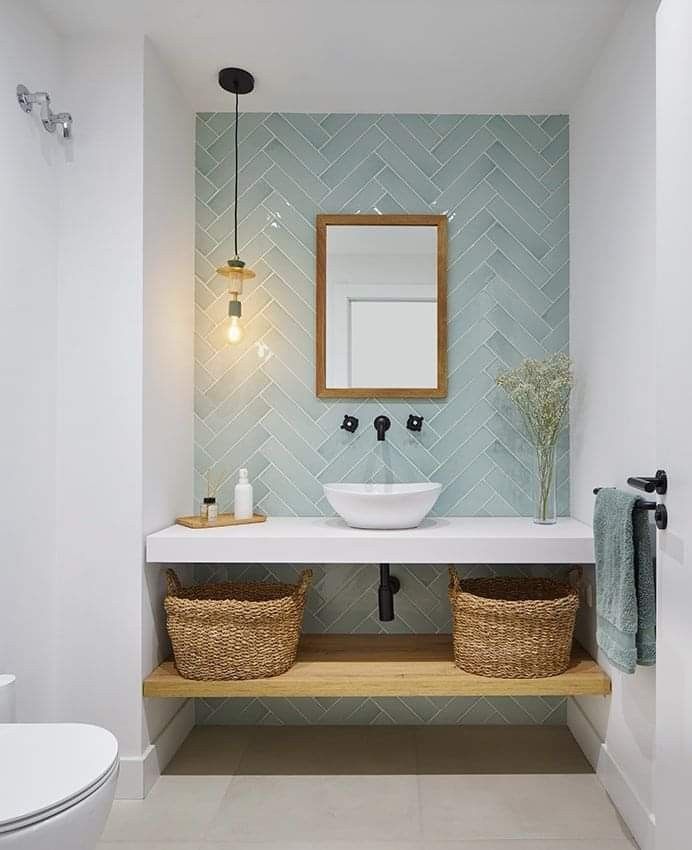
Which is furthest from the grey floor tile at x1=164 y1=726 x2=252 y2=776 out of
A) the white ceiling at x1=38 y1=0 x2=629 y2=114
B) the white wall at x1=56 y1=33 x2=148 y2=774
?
the white ceiling at x1=38 y1=0 x2=629 y2=114

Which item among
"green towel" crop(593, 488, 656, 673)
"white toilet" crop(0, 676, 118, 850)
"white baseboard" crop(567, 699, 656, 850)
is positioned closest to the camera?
"white toilet" crop(0, 676, 118, 850)

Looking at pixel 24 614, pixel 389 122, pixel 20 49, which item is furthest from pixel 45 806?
pixel 389 122

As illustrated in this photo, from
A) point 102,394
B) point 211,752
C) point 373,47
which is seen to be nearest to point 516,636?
point 211,752

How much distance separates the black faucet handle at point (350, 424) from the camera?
2.85 meters

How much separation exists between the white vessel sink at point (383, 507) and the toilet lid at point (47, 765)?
1.09m

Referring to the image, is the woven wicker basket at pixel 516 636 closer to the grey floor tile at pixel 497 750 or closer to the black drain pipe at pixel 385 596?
the black drain pipe at pixel 385 596

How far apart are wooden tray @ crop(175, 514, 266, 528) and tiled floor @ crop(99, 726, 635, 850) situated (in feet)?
2.89

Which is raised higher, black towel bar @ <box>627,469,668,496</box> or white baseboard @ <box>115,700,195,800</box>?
black towel bar @ <box>627,469,668,496</box>

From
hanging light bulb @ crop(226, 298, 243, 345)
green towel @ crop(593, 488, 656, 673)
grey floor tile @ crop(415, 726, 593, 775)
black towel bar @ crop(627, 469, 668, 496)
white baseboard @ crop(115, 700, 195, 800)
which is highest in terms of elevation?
hanging light bulb @ crop(226, 298, 243, 345)

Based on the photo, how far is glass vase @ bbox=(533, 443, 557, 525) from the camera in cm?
264

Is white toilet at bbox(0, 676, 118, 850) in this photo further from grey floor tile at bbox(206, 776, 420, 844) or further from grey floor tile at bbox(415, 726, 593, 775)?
grey floor tile at bbox(415, 726, 593, 775)

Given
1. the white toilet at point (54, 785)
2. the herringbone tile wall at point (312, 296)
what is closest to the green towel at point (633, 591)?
the herringbone tile wall at point (312, 296)

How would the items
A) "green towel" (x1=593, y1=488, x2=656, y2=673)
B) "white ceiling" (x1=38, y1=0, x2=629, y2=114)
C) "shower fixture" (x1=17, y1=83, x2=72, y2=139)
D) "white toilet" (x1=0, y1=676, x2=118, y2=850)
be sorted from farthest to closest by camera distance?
"white ceiling" (x1=38, y1=0, x2=629, y2=114) < "shower fixture" (x1=17, y1=83, x2=72, y2=139) < "green towel" (x1=593, y1=488, x2=656, y2=673) < "white toilet" (x1=0, y1=676, x2=118, y2=850)

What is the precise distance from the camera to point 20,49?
208cm
